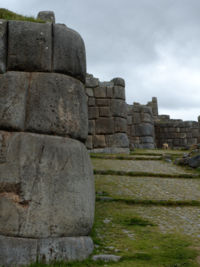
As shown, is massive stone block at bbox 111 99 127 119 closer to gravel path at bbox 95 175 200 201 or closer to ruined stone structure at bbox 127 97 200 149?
ruined stone structure at bbox 127 97 200 149

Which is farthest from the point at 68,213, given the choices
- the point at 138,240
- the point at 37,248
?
the point at 138,240

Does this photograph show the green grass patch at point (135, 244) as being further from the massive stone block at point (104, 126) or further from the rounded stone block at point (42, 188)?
the massive stone block at point (104, 126)

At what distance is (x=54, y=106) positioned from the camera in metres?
3.85

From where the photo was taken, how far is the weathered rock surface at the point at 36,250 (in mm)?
3236

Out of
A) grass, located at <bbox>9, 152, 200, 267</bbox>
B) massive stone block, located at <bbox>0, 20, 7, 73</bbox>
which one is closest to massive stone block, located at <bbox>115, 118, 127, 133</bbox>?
grass, located at <bbox>9, 152, 200, 267</bbox>

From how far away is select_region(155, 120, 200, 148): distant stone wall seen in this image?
22.3 m

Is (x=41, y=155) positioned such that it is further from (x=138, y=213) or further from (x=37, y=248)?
(x=138, y=213)

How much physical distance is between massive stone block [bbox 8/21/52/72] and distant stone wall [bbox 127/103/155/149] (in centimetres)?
1454

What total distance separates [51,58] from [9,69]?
531mm

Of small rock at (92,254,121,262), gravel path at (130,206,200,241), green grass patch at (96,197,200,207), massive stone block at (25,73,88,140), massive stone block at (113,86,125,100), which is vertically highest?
massive stone block at (113,86,125,100)

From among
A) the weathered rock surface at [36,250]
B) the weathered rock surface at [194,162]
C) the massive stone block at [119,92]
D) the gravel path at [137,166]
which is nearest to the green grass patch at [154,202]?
the weathered rock surface at [36,250]

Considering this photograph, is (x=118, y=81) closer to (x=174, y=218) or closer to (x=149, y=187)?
(x=149, y=187)

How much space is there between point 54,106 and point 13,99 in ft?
1.58

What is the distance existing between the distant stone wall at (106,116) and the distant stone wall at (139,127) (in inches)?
193
